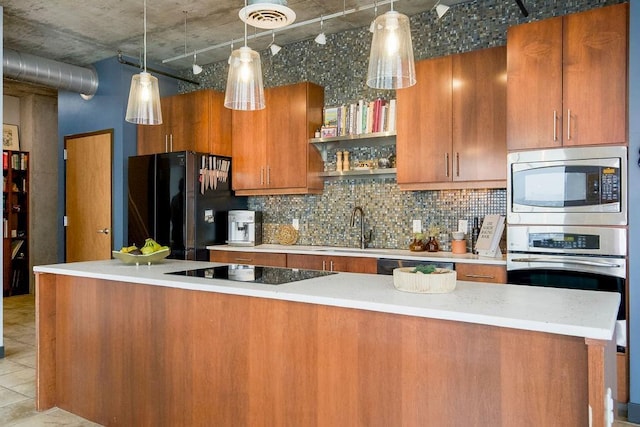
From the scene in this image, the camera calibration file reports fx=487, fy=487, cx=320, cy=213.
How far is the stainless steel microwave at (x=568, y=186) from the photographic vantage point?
9.61 ft

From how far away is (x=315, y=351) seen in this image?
1.93m

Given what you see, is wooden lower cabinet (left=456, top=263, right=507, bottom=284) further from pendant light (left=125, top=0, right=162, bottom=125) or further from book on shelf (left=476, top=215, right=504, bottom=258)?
pendant light (left=125, top=0, right=162, bottom=125)

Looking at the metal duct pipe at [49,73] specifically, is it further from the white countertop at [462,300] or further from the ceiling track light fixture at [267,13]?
the ceiling track light fixture at [267,13]

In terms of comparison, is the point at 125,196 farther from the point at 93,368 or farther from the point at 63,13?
the point at 93,368

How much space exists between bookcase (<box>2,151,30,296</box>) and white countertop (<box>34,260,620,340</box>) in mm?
5691

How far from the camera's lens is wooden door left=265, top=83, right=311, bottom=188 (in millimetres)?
4621

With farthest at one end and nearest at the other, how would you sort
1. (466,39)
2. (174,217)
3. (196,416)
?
1. (174,217)
2. (466,39)
3. (196,416)

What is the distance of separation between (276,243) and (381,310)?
11.6 ft

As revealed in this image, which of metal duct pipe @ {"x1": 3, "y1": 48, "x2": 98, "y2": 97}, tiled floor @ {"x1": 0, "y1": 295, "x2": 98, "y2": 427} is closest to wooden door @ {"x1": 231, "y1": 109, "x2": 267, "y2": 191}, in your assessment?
metal duct pipe @ {"x1": 3, "y1": 48, "x2": 98, "y2": 97}

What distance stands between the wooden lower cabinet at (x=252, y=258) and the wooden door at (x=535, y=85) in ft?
7.16

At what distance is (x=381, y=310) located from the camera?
169cm

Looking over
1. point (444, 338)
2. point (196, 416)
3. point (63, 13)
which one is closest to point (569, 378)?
point (444, 338)

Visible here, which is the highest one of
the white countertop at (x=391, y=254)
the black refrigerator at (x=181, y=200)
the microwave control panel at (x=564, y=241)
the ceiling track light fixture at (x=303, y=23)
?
the ceiling track light fixture at (x=303, y=23)

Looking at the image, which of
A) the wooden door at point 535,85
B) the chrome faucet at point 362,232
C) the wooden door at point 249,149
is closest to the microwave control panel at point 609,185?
the wooden door at point 535,85
